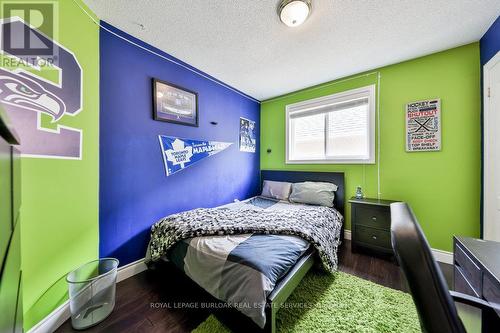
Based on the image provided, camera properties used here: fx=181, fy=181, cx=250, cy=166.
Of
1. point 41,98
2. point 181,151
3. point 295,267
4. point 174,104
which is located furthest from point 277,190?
point 41,98

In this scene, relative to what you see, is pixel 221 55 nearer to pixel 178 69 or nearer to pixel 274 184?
pixel 178 69

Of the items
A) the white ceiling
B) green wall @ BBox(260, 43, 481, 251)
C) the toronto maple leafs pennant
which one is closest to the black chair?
the white ceiling

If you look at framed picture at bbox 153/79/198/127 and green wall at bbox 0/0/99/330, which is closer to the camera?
green wall at bbox 0/0/99/330

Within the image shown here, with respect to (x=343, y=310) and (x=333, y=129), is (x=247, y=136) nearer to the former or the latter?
(x=333, y=129)

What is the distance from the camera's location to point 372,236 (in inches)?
87.5

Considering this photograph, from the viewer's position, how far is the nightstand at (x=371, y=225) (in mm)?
2143

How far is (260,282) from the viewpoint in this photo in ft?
3.62

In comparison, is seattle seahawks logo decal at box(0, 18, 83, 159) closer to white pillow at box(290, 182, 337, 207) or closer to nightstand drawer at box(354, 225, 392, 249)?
white pillow at box(290, 182, 337, 207)

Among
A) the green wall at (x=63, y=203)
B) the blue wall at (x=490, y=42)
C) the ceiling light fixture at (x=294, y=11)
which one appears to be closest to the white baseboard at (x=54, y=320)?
the green wall at (x=63, y=203)

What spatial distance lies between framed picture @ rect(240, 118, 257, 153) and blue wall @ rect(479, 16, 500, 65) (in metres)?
2.93

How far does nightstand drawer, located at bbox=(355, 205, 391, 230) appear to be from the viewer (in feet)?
7.06

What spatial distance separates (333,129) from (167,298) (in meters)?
3.03

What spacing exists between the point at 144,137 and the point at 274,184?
2185 millimetres

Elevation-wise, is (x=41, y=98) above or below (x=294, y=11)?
below
